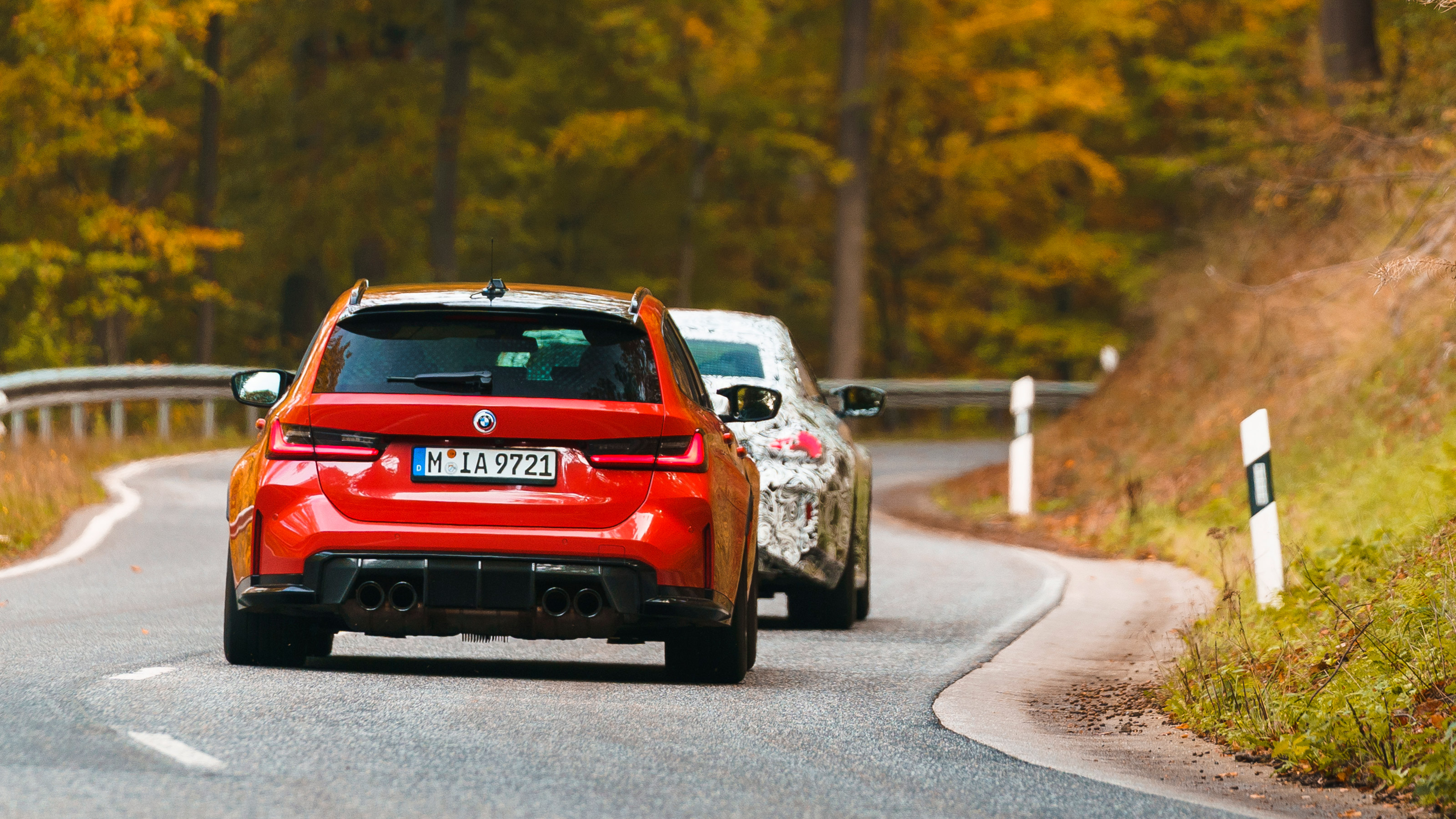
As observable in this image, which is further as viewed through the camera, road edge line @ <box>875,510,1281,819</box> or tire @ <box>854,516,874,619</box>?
tire @ <box>854,516,874,619</box>

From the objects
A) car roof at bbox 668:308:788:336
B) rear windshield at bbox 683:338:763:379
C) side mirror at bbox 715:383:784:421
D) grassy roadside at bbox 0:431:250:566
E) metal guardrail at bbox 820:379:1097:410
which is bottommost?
grassy roadside at bbox 0:431:250:566

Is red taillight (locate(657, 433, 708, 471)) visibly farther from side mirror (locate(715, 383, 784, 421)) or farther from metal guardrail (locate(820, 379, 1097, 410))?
metal guardrail (locate(820, 379, 1097, 410))

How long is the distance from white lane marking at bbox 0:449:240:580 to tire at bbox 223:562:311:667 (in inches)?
176

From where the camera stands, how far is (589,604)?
791cm

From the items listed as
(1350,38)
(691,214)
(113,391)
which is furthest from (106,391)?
(691,214)

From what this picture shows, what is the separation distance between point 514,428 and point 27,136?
934 inches

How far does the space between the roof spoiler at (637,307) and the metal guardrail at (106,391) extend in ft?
35.1

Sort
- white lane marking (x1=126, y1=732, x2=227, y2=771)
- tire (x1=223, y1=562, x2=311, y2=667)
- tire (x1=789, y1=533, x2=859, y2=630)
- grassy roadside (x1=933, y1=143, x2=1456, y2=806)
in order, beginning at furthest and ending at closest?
tire (x1=789, y1=533, x2=859, y2=630) < tire (x1=223, y1=562, x2=311, y2=667) < grassy roadside (x1=933, y1=143, x2=1456, y2=806) < white lane marking (x1=126, y1=732, x2=227, y2=771)

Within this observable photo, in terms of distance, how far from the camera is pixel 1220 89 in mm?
40875

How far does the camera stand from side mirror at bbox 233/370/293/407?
875cm

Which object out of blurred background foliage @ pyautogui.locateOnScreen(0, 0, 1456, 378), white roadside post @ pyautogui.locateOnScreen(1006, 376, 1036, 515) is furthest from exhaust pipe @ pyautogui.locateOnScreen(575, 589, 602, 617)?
blurred background foliage @ pyautogui.locateOnScreen(0, 0, 1456, 378)

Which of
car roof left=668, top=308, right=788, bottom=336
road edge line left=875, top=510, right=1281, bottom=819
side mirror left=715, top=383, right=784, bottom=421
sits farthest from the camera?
car roof left=668, top=308, right=788, bottom=336

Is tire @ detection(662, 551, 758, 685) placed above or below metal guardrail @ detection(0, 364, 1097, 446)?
below

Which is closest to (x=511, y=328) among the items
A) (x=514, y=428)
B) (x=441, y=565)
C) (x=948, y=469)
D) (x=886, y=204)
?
(x=514, y=428)
